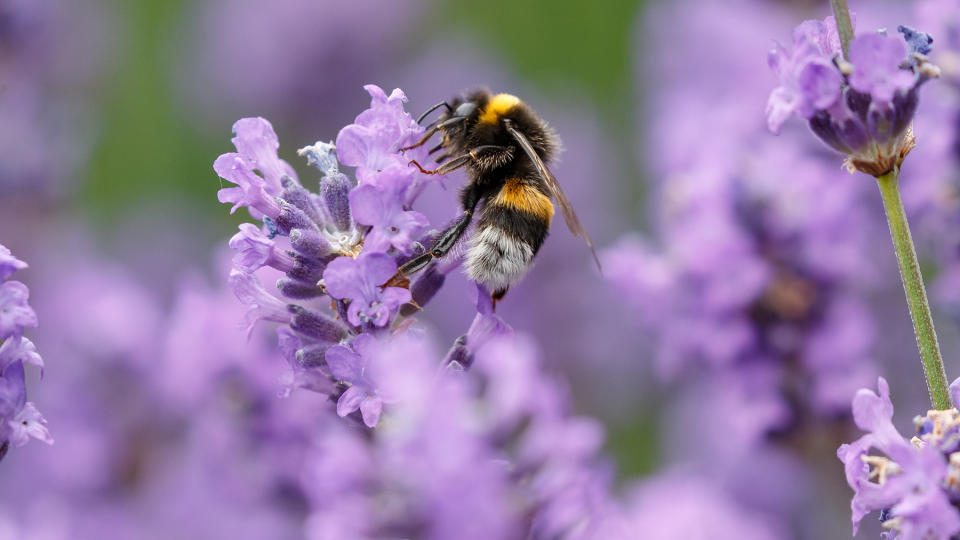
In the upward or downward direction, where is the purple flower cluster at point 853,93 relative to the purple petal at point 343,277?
upward

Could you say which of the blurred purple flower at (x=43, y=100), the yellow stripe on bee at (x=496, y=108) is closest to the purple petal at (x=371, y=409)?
the yellow stripe on bee at (x=496, y=108)

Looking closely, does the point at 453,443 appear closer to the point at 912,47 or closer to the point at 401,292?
the point at 401,292

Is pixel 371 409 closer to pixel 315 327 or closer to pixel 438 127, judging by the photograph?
pixel 315 327

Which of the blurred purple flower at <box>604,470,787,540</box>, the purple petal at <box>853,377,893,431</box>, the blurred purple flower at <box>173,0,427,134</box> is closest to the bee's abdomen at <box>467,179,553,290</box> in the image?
the purple petal at <box>853,377,893,431</box>

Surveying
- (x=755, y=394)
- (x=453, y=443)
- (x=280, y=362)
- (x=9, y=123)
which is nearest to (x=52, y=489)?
(x=280, y=362)

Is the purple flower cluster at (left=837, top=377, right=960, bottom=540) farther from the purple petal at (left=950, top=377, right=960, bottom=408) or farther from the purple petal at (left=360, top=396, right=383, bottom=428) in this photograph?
the purple petal at (left=360, top=396, right=383, bottom=428)

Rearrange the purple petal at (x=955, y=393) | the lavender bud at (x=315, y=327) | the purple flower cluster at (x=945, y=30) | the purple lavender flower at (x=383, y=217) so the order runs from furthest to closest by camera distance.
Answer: the purple flower cluster at (x=945, y=30) < the lavender bud at (x=315, y=327) < the purple lavender flower at (x=383, y=217) < the purple petal at (x=955, y=393)

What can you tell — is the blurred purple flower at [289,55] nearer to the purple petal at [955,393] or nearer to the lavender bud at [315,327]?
the lavender bud at [315,327]
